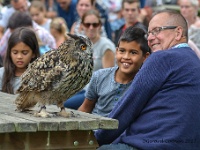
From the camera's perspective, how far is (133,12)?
11422 millimetres

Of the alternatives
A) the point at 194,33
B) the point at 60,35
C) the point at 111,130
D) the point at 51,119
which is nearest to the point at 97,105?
the point at 111,130

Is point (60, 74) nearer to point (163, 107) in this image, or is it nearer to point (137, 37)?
point (163, 107)

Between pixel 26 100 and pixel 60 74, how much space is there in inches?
15.7

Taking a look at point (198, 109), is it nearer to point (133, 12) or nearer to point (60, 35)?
point (133, 12)

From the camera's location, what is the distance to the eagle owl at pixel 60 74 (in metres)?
4.71

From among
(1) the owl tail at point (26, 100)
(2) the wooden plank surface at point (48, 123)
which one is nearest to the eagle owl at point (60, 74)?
(1) the owl tail at point (26, 100)

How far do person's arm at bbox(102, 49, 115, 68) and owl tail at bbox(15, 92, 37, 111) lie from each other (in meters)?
4.42

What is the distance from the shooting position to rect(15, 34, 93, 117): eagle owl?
4711 mm

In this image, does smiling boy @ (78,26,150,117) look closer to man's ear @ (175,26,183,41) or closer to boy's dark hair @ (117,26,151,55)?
boy's dark hair @ (117,26,151,55)

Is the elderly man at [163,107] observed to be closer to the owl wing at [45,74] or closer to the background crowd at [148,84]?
the background crowd at [148,84]

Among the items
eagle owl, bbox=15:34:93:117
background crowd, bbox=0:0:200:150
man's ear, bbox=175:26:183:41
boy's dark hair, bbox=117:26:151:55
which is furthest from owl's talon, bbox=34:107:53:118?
boy's dark hair, bbox=117:26:151:55

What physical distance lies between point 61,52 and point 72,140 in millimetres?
668

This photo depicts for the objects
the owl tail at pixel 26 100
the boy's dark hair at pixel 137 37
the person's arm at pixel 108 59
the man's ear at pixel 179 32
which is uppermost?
the man's ear at pixel 179 32

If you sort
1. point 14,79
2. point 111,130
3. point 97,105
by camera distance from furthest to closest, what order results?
1. point 14,79
2. point 97,105
3. point 111,130
